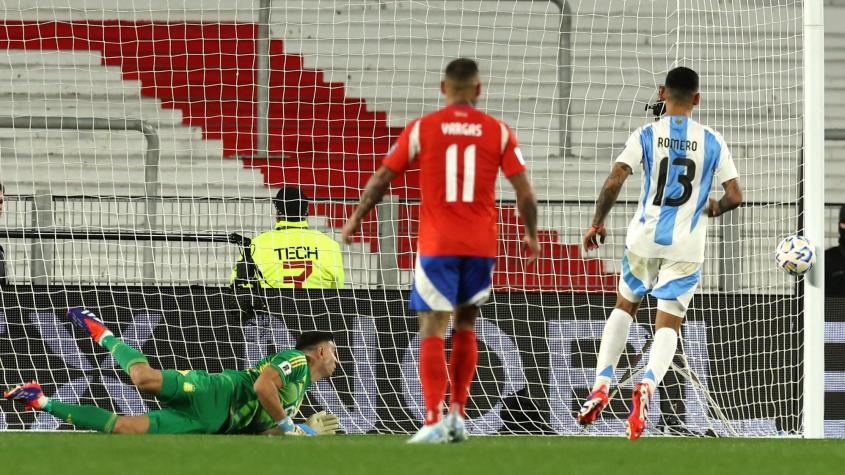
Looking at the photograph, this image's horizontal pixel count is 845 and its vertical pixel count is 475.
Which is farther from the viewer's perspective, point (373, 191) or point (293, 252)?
point (293, 252)

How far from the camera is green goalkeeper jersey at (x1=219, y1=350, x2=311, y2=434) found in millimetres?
8273

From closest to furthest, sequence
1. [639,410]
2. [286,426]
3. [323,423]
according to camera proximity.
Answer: [639,410]
[286,426]
[323,423]

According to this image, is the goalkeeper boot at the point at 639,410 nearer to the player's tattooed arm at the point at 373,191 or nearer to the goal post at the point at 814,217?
the player's tattooed arm at the point at 373,191

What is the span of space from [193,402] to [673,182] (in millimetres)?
3277

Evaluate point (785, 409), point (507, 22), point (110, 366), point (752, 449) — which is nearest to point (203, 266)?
point (110, 366)

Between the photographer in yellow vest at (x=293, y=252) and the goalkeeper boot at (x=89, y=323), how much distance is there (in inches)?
62.9

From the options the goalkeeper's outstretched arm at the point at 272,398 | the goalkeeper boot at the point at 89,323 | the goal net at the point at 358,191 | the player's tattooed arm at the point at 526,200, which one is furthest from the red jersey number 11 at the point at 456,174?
the goal net at the point at 358,191

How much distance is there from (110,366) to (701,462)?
5.04 metres

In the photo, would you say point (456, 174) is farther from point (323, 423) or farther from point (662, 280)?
point (323, 423)

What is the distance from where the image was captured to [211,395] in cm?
834

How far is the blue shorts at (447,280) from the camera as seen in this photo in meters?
6.10

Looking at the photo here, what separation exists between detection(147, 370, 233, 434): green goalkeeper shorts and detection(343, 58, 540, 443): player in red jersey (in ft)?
8.51

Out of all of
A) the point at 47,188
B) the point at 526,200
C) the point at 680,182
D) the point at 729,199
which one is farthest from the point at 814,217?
the point at 47,188

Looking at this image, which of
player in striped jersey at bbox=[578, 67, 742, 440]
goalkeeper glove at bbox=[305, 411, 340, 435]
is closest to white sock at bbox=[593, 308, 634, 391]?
player in striped jersey at bbox=[578, 67, 742, 440]
